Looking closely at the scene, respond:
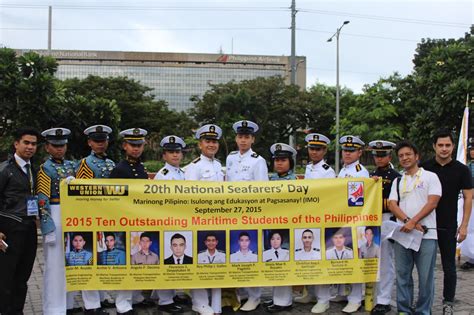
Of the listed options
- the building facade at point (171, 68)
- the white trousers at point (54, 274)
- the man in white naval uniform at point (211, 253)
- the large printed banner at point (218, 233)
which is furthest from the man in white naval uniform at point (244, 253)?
the building facade at point (171, 68)

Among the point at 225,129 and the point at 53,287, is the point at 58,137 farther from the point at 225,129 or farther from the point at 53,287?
the point at 225,129

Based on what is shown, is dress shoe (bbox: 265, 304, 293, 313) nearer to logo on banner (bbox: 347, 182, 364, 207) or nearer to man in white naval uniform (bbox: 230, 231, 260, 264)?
man in white naval uniform (bbox: 230, 231, 260, 264)

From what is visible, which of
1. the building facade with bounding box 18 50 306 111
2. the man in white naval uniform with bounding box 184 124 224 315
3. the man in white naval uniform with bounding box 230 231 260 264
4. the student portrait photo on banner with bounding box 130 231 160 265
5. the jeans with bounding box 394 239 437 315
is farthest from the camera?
the building facade with bounding box 18 50 306 111

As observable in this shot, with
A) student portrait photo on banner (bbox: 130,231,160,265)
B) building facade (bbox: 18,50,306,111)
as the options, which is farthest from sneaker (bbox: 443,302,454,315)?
building facade (bbox: 18,50,306,111)

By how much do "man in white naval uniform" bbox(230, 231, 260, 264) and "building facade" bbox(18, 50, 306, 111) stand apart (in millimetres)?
104133

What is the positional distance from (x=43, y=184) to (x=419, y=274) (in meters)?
3.82

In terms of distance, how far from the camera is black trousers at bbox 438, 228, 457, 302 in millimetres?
4848

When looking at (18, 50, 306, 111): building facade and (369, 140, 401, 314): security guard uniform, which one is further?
(18, 50, 306, 111): building facade

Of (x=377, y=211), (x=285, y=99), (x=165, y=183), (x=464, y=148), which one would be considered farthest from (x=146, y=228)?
(x=285, y=99)

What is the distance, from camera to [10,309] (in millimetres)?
4559

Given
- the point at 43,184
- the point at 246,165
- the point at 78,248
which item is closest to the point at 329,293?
the point at 246,165

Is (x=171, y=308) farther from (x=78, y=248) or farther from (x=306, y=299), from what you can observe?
(x=306, y=299)

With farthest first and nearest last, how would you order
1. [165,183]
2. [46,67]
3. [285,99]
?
[285,99] < [46,67] < [165,183]

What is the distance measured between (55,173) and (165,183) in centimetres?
111
